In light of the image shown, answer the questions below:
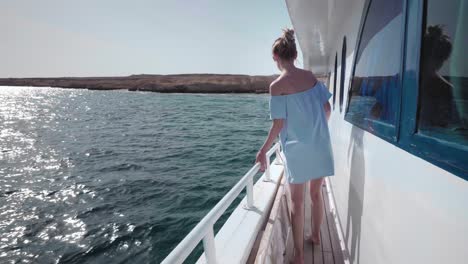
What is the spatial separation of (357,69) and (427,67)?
1.32 m

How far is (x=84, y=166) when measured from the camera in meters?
10.2

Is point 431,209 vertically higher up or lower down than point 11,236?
higher up

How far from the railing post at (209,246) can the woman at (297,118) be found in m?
0.60

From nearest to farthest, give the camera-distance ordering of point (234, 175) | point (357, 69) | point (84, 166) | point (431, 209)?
point (431, 209)
point (357, 69)
point (234, 175)
point (84, 166)

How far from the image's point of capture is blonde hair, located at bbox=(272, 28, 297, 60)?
1.79 metres

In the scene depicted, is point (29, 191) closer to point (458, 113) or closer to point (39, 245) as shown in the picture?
point (39, 245)

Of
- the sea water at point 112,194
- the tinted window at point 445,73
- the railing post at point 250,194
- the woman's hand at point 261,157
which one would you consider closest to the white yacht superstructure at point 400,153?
the tinted window at point 445,73

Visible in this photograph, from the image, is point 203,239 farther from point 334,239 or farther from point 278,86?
point 334,239

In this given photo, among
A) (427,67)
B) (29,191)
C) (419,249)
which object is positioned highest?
(427,67)

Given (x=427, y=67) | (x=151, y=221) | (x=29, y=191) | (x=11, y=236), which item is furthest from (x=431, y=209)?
(x=29, y=191)

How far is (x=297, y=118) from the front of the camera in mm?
1795

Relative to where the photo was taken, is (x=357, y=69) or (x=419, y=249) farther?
(x=357, y=69)

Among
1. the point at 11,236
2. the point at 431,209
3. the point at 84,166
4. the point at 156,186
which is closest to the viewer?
the point at 431,209

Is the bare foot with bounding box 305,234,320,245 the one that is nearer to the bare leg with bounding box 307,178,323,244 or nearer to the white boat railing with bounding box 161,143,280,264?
the bare leg with bounding box 307,178,323,244
